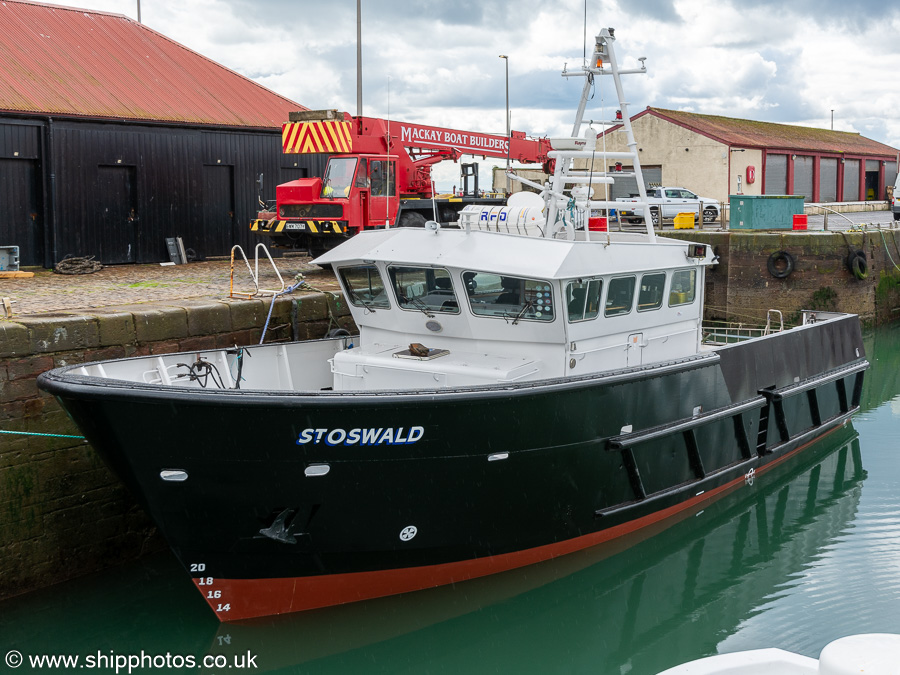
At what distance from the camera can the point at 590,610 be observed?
7.30 metres

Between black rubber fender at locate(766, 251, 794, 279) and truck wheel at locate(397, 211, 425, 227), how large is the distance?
8.05 m

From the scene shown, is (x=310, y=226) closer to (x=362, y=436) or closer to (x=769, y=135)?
(x=362, y=436)

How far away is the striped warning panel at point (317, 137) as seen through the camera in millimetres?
14859

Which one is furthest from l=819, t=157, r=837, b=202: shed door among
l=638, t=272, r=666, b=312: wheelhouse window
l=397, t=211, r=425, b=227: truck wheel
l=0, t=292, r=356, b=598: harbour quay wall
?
l=0, t=292, r=356, b=598: harbour quay wall

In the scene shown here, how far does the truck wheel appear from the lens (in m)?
15.2

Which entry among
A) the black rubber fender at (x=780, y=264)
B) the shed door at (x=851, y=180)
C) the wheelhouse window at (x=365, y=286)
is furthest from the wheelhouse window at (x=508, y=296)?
the shed door at (x=851, y=180)

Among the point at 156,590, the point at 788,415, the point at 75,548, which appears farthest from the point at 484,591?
the point at 788,415

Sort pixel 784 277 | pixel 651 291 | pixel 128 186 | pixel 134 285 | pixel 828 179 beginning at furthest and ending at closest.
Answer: pixel 828 179 < pixel 784 277 < pixel 128 186 < pixel 134 285 < pixel 651 291

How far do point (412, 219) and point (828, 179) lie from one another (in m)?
28.5

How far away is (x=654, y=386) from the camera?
302 inches

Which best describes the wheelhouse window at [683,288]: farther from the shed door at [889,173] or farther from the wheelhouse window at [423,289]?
the shed door at [889,173]

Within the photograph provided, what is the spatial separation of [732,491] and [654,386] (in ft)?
8.72

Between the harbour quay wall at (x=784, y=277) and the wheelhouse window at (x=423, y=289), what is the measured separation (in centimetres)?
1249

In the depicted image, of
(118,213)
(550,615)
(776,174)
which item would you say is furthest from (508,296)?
(776,174)
